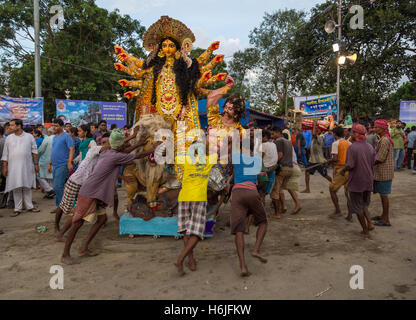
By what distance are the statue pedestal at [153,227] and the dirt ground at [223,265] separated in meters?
0.10

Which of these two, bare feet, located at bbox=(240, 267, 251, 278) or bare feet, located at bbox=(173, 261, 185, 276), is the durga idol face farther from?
bare feet, located at bbox=(240, 267, 251, 278)

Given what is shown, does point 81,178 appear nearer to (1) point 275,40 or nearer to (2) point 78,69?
(2) point 78,69

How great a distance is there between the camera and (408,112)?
51.6ft

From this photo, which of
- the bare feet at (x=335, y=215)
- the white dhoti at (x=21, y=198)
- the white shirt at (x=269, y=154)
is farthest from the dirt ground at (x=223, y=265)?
the white shirt at (x=269, y=154)

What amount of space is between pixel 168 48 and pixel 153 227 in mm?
3385

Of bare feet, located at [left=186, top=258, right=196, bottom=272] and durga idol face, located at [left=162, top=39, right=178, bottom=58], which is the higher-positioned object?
durga idol face, located at [left=162, top=39, right=178, bottom=58]

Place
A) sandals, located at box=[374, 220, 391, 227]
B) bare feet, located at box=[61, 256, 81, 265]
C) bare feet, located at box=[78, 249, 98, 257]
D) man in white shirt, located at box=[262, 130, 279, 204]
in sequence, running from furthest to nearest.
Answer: man in white shirt, located at box=[262, 130, 279, 204]
sandals, located at box=[374, 220, 391, 227]
bare feet, located at box=[78, 249, 98, 257]
bare feet, located at box=[61, 256, 81, 265]

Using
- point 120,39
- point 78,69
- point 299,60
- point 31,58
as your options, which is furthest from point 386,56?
point 31,58

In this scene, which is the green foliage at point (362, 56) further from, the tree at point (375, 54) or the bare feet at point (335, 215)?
the bare feet at point (335, 215)

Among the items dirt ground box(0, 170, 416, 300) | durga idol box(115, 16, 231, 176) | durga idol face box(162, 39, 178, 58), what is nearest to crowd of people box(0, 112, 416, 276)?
dirt ground box(0, 170, 416, 300)

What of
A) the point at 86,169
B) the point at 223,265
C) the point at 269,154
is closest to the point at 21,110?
the point at 86,169

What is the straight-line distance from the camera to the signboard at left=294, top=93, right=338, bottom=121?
16719 millimetres

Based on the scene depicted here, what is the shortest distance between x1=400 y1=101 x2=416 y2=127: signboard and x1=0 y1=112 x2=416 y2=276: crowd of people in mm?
10356

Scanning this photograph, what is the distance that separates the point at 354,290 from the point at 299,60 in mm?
21816
